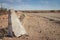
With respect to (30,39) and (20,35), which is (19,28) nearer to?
(20,35)

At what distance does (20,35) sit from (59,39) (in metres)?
2.57

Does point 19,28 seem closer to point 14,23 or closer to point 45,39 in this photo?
point 14,23

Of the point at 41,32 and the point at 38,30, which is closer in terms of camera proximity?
the point at 41,32

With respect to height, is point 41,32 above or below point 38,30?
above

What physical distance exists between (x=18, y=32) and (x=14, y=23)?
0.92 metres

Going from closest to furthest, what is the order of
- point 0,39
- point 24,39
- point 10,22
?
point 0,39
point 24,39
point 10,22

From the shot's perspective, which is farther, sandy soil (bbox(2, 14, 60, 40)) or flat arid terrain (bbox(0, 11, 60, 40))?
flat arid terrain (bbox(0, 11, 60, 40))

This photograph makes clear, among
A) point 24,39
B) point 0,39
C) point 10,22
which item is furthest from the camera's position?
point 10,22

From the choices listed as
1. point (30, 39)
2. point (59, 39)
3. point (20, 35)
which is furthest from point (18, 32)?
point (59, 39)

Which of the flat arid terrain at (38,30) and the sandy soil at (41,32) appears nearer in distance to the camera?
the sandy soil at (41,32)

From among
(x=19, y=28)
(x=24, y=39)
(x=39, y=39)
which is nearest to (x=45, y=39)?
(x=39, y=39)

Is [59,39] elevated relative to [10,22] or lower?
lower

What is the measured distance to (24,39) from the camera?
12758mm

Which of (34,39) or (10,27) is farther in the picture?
(10,27)
